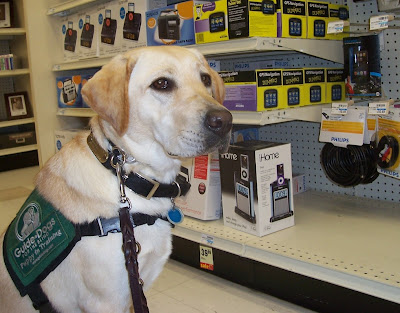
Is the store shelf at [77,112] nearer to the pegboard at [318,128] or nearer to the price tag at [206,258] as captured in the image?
the pegboard at [318,128]

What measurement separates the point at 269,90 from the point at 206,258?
87 cm

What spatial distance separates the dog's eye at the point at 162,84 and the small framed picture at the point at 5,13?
461 centimetres

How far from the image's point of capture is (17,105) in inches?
210

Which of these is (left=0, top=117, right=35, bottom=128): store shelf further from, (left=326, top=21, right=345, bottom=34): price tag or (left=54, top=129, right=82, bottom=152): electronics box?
(left=326, top=21, right=345, bottom=34): price tag

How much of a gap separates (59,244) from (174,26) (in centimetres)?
137

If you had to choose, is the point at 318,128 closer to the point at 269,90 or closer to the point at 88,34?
the point at 269,90

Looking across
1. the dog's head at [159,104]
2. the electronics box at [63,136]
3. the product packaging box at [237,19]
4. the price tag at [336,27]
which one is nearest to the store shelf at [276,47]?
the product packaging box at [237,19]

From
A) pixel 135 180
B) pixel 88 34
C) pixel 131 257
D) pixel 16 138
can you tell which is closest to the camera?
pixel 131 257

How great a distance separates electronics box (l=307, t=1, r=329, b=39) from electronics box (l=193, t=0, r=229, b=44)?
0.43 m

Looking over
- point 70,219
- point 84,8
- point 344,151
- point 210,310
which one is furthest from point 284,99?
point 84,8

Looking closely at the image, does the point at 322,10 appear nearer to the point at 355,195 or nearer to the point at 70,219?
the point at 355,195

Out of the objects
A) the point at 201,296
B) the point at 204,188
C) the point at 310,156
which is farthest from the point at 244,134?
the point at 201,296

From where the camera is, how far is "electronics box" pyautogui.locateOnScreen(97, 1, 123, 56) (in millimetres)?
2715

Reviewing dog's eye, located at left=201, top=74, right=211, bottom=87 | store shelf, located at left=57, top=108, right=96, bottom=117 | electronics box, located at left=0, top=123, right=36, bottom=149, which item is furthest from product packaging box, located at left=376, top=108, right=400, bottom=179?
electronics box, located at left=0, top=123, right=36, bottom=149
